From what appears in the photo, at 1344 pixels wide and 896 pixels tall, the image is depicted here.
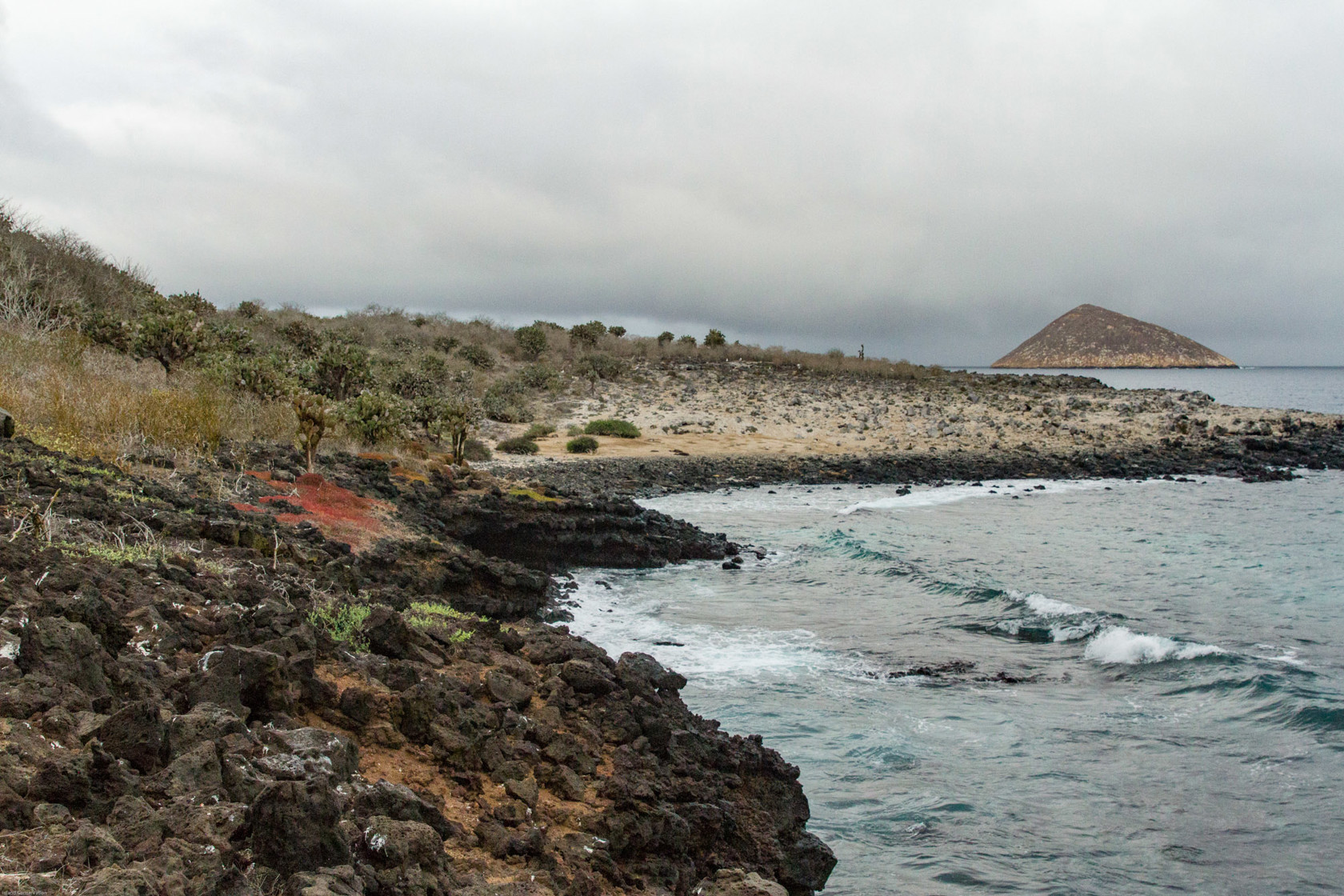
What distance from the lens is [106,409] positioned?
10234mm

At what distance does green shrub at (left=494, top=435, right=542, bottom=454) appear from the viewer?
1131 inches

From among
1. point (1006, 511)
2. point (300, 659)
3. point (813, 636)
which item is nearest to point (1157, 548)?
point (1006, 511)

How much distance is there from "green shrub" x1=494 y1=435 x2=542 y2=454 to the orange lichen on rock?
1672cm

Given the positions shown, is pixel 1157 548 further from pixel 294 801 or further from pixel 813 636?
pixel 294 801

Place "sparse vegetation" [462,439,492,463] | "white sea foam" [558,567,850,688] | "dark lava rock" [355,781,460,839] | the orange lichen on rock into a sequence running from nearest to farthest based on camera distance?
"dark lava rock" [355,781,460,839], the orange lichen on rock, "white sea foam" [558,567,850,688], "sparse vegetation" [462,439,492,463]

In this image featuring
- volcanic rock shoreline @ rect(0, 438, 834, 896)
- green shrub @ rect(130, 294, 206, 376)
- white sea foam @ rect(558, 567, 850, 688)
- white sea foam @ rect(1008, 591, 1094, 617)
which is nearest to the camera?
volcanic rock shoreline @ rect(0, 438, 834, 896)

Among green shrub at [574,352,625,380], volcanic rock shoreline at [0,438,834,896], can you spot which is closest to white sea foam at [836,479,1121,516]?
volcanic rock shoreline at [0,438,834,896]

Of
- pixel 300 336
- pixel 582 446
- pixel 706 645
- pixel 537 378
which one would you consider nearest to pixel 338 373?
pixel 582 446

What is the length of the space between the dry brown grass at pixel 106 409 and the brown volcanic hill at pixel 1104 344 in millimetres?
146435

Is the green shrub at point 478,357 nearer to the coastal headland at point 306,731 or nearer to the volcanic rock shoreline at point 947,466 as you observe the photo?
the volcanic rock shoreline at point 947,466

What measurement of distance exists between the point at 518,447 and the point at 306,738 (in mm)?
25401

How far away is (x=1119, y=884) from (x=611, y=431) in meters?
27.3

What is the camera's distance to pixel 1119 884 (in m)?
5.64

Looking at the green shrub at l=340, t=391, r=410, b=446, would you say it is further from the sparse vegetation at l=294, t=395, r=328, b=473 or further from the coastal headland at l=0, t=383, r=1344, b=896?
the coastal headland at l=0, t=383, r=1344, b=896
